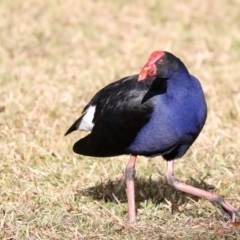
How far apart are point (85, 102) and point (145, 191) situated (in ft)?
5.22

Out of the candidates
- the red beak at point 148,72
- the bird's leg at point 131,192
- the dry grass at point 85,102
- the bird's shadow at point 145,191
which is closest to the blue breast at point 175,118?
the red beak at point 148,72

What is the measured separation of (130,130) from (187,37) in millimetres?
3754

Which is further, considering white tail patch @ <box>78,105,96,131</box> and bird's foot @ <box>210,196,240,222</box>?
white tail patch @ <box>78,105,96,131</box>

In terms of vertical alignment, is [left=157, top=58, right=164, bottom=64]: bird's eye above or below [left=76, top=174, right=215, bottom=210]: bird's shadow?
above

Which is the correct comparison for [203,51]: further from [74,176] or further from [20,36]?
[74,176]

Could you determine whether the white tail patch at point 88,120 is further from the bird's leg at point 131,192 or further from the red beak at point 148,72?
the red beak at point 148,72

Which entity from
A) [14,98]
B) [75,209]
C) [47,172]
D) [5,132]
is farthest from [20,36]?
[75,209]

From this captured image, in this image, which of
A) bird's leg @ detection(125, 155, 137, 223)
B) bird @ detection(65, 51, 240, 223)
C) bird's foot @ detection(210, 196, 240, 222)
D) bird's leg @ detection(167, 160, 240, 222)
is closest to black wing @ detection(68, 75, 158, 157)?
bird @ detection(65, 51, 240, 223)

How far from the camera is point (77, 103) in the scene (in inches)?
232

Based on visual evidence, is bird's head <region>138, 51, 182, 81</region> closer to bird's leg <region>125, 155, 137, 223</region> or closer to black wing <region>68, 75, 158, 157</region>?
black wing <region>68, 75, 158, 157</region>

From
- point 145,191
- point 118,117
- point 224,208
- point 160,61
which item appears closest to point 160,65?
point 160,61

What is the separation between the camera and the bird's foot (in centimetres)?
396

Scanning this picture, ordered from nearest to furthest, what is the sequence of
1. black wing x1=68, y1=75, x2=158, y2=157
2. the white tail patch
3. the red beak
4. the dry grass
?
the red beak < black wing x1=68, y1=75, x2=158, y2=157 < the dry grass < the white tail patch

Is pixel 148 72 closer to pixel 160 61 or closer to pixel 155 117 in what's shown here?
pixel 160 61
